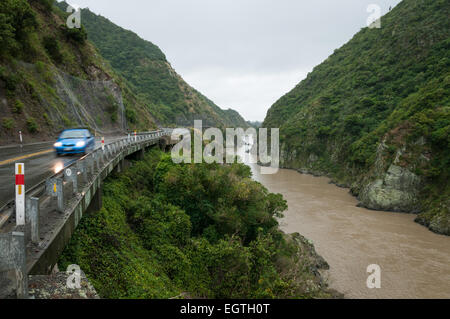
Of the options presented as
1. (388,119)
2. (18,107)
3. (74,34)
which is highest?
(74,34)

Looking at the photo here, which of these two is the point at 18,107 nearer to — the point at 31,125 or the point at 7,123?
the point at 31,125

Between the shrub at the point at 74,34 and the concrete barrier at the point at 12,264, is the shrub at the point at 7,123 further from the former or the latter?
the shrub at the point at 74,34

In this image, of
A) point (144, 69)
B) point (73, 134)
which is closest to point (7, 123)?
point (73, 134)

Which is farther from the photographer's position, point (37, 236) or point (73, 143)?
point (73, 143)

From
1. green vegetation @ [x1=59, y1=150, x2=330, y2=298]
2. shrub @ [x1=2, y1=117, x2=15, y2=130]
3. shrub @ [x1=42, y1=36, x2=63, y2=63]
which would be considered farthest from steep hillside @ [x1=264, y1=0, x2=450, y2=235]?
shrub @ [x1=42, y1=36, x2=63, y2=63]

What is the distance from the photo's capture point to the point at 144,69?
94625 millimetres

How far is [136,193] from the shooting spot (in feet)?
53.0

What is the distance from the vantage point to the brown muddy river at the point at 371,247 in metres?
16.0

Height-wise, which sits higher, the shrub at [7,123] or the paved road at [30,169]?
the shrub at [7,123]

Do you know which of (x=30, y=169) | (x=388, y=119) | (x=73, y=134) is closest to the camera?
(x=30, y=169)

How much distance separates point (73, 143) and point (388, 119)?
140 ft

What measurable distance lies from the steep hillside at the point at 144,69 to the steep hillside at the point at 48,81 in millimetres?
43461

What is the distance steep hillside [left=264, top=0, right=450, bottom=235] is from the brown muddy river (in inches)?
106

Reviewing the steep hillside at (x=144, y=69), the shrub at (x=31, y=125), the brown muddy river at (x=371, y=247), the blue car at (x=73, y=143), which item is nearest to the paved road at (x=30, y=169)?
the blue car at (x=73, y=143)
